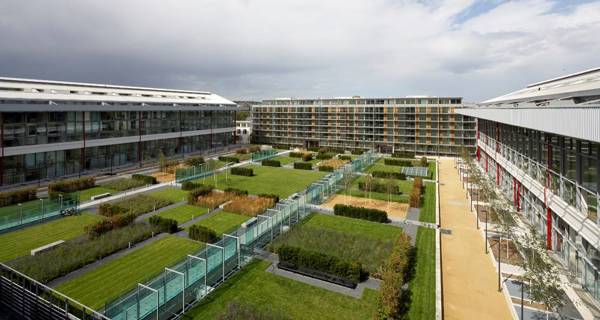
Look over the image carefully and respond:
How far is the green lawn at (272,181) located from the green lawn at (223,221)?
771 centimetres

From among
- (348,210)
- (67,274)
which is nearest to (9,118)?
(67,274)

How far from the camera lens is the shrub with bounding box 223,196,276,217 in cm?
2812

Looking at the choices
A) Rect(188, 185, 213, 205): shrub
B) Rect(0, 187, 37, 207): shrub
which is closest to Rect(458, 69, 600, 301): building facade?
Rect(188, 185, 213, 205): shrub

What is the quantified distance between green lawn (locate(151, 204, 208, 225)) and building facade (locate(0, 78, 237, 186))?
827 inches

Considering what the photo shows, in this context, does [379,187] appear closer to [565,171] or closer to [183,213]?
[565,171]

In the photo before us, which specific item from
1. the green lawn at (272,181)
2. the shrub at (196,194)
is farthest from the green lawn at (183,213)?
the green lawn at (272,181)

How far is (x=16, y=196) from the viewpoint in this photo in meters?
30.6

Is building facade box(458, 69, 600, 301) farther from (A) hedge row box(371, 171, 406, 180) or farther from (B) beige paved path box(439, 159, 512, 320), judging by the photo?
(A) hedge row box(371, 171, 406, 180)

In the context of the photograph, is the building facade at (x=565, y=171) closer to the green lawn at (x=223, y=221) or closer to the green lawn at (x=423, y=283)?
the green lawn at (x=423, y=283)

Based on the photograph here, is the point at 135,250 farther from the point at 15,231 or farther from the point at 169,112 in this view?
the point at 169,112

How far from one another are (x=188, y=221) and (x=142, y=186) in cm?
1419

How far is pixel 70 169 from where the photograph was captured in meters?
41.6

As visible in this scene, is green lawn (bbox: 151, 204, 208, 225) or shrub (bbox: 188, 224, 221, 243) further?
green lawn (bbox: 151, 204, 208, 225)

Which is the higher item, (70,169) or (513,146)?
(513,146)
